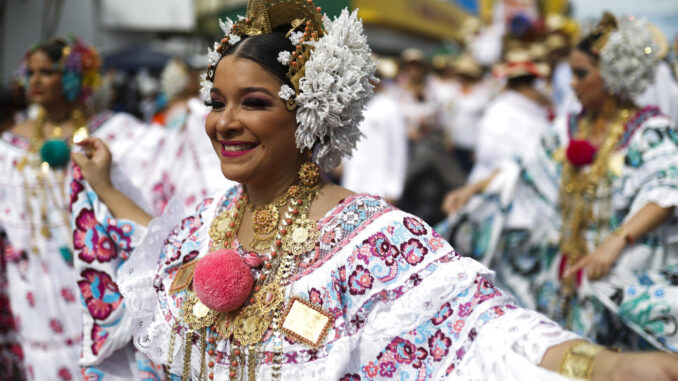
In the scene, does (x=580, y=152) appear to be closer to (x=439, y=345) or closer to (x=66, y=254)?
(x=439, y=345)

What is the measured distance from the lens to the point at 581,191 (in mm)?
3584

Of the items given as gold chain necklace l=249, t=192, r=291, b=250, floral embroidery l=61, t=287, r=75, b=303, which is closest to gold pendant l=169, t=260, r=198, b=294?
gold chain necklace l=249, t=192, r=291, b=250

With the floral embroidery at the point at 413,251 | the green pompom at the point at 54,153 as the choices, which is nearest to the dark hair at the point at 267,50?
the floral embroidery at the point at 413,251

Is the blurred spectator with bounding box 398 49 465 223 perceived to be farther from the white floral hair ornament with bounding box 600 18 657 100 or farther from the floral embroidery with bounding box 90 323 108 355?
the floral embroidery with bounding box 90 323 108 355

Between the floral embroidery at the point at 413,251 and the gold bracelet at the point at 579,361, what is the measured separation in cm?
49

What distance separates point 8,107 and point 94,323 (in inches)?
188

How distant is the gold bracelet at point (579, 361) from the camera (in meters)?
1.33

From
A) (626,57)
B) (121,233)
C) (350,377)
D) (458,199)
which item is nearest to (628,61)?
(626,57)

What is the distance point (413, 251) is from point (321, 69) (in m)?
0.63

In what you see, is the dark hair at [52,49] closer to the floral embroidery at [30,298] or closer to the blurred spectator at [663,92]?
the floral embroidery at [30,298]

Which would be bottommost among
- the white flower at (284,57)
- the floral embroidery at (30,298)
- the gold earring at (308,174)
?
the floral embroidery at (30,298)

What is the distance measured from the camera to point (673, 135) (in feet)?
10.5

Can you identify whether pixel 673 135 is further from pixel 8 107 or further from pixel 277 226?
pixel 8 107

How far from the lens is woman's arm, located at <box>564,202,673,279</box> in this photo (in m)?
3.03
